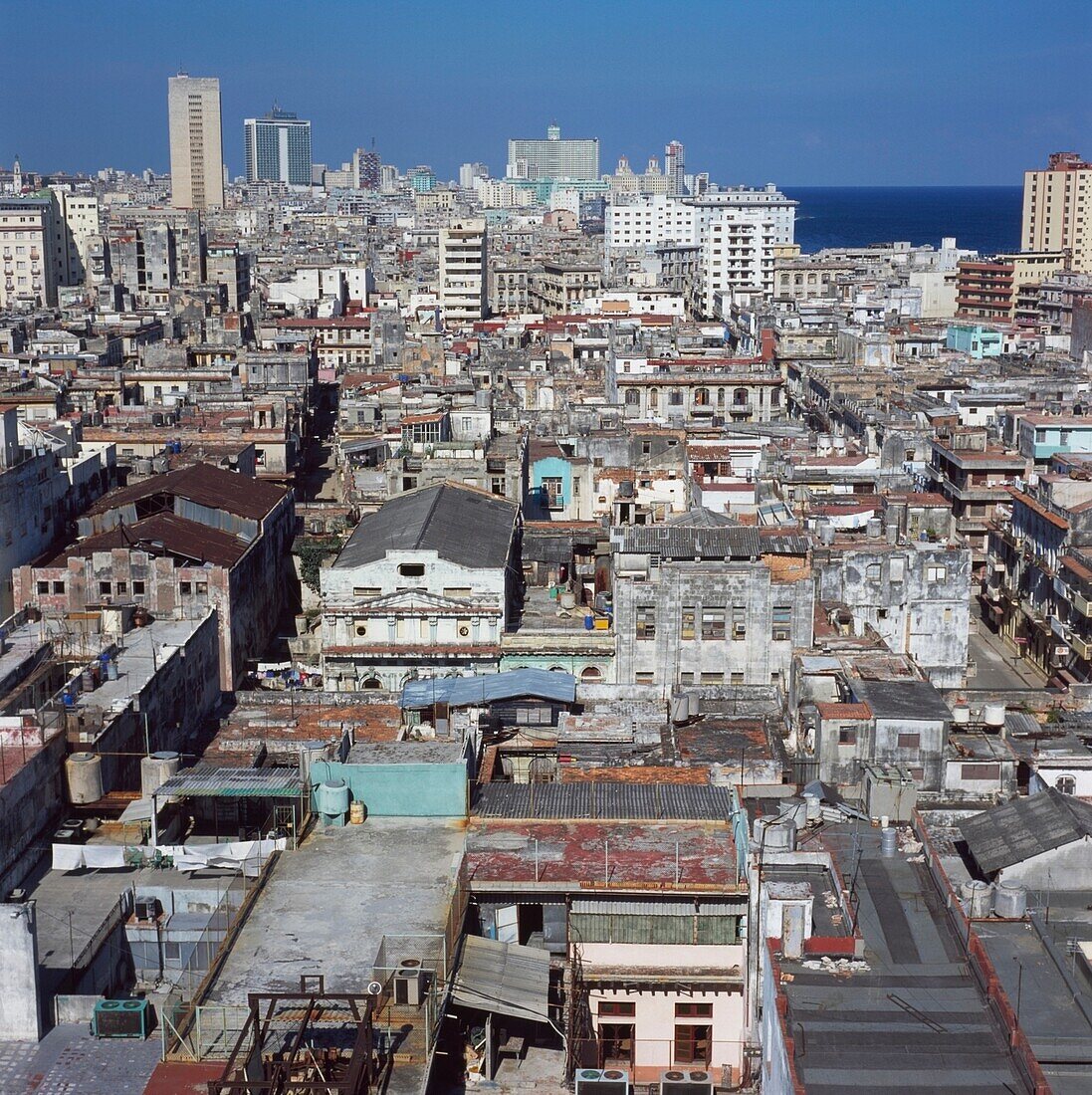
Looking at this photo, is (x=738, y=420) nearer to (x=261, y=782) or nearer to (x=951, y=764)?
(x=951, y=764)

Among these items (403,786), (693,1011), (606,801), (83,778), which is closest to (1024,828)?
(693,1011)

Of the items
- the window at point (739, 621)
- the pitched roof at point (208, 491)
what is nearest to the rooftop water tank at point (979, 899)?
the window at point (739, 621)

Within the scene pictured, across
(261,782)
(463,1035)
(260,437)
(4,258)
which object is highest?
(4,258)

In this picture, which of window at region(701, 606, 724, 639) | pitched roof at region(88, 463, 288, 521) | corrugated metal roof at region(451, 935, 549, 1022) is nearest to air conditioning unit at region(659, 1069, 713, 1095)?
corrugated metal roof at region(451, 935, 549, 1022)

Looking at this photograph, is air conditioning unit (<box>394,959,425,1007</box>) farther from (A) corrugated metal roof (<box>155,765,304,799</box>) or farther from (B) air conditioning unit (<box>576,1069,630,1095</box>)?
(A) corrugated metal roof (<box>155,765,304,799</box>)

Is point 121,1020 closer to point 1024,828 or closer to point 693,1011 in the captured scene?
point 693,1011

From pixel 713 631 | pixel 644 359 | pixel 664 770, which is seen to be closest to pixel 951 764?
pixel 664 770
